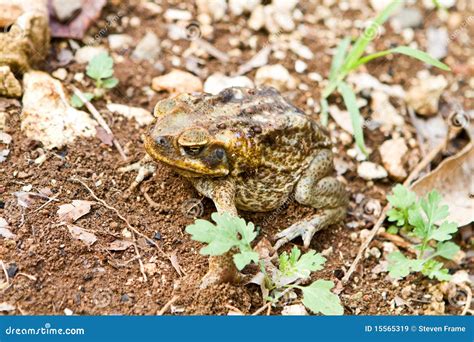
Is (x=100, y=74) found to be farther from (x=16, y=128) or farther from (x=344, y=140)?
(x=344, y=140)

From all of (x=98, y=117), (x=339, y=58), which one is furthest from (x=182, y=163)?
(x=339, y=58)

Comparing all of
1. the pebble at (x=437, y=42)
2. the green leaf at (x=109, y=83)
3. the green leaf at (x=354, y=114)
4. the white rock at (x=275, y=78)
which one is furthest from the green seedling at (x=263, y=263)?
the pebble at (x=437, y=42)

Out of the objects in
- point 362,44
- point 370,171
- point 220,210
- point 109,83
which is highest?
point 362,44

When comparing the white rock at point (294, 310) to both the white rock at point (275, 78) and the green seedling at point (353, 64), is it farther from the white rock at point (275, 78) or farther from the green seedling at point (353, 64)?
the white rock at point (275, 78)

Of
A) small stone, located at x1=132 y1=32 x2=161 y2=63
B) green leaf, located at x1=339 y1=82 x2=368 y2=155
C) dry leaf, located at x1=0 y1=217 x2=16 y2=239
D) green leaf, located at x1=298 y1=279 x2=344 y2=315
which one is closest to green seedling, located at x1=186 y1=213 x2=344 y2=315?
green leaf, located at x1=298 y1=279 x2=344 y2=315

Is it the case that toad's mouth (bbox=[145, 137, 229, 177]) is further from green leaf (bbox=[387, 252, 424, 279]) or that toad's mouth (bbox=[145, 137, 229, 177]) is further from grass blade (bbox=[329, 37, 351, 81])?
grass blade (bbox=[329, 37, 351, 81])

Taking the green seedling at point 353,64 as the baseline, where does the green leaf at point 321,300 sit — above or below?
below

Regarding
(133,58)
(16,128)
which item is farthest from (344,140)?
(16,128)

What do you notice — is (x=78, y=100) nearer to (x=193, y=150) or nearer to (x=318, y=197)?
(x=193, y=150)
